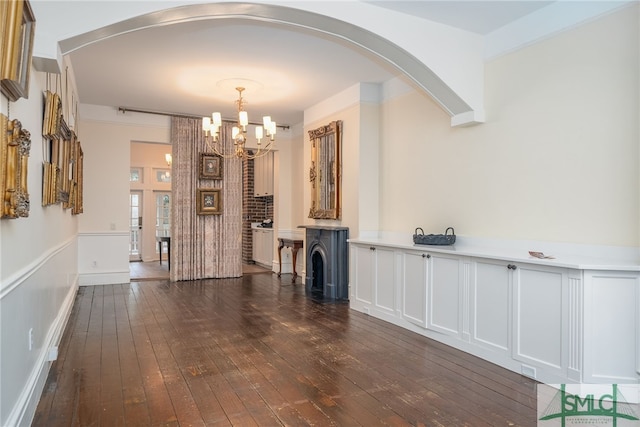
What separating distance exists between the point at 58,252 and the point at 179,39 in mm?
2349

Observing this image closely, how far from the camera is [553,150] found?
3502mm

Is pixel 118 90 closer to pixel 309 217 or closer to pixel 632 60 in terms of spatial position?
pixel 309 217

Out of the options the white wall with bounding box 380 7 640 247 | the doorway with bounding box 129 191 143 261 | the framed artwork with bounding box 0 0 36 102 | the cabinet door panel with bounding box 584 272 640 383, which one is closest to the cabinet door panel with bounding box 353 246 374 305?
the white wall with bounding box 380 7 640 247

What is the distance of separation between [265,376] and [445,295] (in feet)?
5.81

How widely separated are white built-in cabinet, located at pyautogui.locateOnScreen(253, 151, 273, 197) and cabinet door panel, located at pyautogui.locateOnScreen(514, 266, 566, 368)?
6460 mm

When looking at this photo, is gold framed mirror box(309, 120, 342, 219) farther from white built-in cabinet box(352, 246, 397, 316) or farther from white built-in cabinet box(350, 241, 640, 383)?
white built-in cabinet box(350, 241, 640, 383)

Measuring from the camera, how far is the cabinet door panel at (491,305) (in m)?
3.32

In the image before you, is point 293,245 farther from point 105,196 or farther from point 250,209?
point 105,196

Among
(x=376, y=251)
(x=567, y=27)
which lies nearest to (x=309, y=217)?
(x=376, y=251)

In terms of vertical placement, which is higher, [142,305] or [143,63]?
[143,63]

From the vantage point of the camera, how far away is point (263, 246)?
9477mm

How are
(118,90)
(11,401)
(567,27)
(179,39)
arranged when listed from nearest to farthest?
(11,401)
(567,27)
(179,39)
(118,90)

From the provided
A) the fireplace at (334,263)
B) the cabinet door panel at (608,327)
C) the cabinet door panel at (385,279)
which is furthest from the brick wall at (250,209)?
the cabinet door panel at (608,327)

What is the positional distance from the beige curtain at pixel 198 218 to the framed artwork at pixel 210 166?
7cm
